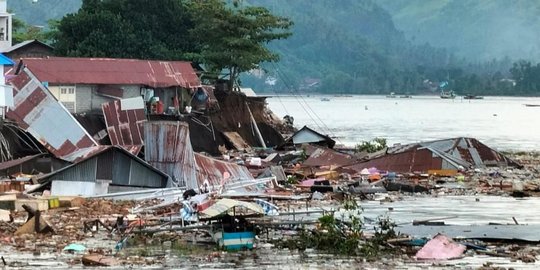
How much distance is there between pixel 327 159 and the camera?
4706 cm

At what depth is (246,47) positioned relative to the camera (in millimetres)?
64438

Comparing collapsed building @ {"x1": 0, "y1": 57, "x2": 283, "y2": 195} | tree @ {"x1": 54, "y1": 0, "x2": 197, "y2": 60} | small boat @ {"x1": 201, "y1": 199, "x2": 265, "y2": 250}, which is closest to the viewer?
small boat @ {"x1": 201, "y1": 199, "x2": 265, "y2": 250}

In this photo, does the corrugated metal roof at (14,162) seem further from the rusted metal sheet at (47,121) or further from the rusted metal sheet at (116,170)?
the rusted metal sheet at (116,170)

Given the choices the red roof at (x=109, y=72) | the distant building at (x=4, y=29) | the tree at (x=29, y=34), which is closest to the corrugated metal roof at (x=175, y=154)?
the red roof at (x=109, y=72)

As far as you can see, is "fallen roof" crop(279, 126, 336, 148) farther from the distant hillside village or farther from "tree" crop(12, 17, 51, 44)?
"tree" crop(12, 17, 51, 44)

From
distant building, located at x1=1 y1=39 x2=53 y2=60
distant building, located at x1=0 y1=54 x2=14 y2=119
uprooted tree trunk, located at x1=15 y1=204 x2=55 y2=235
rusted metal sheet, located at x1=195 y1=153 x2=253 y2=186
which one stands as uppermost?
distant building, located at x1=1 y1=39 x2=53 y2=60

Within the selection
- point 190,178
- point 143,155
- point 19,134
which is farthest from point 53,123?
point 190,178

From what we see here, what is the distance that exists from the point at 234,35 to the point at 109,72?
15.6 m

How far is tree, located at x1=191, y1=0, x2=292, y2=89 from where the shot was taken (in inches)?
2500

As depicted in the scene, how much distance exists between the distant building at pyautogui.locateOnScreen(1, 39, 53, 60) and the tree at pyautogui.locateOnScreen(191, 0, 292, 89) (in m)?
8.69

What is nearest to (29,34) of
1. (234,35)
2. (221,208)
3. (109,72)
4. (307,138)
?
(234,35)

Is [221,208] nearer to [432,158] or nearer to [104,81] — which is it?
[432,158]

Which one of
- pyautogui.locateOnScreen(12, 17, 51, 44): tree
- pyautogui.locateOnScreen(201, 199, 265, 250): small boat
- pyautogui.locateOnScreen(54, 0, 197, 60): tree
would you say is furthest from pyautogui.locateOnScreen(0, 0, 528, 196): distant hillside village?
pyautogui.locateOnScreen(12, 17, 51, 44): tree

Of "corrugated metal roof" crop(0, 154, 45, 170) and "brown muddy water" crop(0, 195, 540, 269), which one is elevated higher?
"corrugated metal roof" crop(0, 154, 45, 170)
